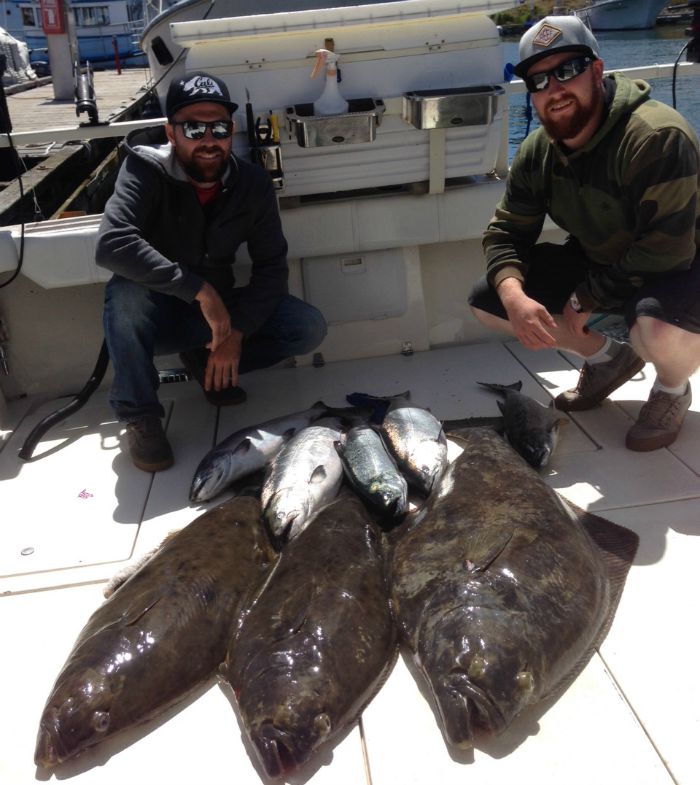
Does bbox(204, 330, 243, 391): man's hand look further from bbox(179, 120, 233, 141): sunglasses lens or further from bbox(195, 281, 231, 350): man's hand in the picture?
bbox(179, 120, 233, 141): sunglasses lens

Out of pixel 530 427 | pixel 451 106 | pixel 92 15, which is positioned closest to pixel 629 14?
pixel 92 15

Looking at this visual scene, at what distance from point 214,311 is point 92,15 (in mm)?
34813

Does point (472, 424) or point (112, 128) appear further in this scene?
point (112, 128)

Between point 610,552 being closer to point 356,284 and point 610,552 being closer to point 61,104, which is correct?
point 356,284

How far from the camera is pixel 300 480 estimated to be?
268cm

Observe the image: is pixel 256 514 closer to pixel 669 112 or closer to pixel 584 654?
pixel 584 654

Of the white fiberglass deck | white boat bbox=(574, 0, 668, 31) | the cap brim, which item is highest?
white boat bbox=(574, 0, 668, 31)

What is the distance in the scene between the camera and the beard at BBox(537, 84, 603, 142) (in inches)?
107

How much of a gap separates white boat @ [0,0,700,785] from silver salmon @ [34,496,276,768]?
0.09 meters

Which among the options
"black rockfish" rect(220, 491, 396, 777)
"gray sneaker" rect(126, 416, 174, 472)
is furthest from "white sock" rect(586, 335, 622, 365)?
"gray sneaker" rect(126, 416, 174, 472)

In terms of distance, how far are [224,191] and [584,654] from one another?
236 cm

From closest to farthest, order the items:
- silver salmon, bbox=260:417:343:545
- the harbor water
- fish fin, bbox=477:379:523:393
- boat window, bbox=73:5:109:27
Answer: silver salmon, bbox=260:417:343:545 → fish fin, bbox=477:379:523:393 → the harbor water → boat window, bbox=73:5:109:27

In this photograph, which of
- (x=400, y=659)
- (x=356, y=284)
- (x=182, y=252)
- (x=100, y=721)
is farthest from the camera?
(x=356, y=284)

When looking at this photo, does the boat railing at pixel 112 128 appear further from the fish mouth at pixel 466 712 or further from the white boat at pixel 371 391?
the fish mouth at pixel 466 712
